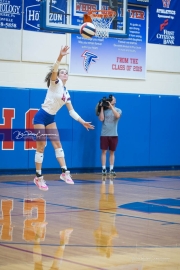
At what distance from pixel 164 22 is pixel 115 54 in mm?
1928

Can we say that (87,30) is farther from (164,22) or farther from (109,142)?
(164,22)

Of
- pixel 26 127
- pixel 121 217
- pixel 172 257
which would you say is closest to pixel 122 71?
pixel 26 127

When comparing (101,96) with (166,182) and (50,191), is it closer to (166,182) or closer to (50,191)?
(166,182)

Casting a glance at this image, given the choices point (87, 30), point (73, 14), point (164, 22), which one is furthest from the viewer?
point (164, 22)

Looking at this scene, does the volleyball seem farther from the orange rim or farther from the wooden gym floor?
the wooden gym floor

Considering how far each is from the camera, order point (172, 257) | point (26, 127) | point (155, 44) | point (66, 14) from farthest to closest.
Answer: point (155, 44) → point (26, 127) → point (66, 14) → point (172, 257)

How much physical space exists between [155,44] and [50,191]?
7307 millimetres

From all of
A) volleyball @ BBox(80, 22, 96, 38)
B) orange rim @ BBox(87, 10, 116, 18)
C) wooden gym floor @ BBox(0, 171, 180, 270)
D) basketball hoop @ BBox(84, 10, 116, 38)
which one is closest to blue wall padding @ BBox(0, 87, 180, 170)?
wooden gym floor @ BBox(0, 171, 180, 270)

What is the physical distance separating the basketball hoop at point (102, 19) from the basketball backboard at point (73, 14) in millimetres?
191

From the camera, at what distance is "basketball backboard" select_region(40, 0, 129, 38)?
519 inches

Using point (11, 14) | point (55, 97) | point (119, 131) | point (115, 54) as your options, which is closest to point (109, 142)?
point (119, 131)

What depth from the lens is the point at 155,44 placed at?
17641mm

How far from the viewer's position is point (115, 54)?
1697 cm

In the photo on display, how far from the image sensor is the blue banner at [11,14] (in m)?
15.1
